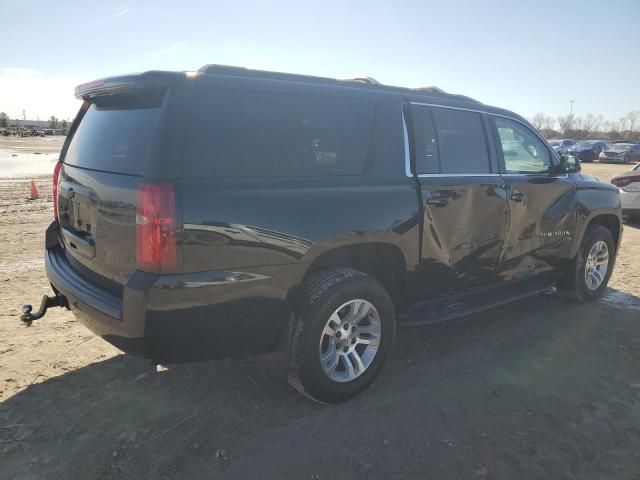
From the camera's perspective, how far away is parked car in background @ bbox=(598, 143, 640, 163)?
112 feet

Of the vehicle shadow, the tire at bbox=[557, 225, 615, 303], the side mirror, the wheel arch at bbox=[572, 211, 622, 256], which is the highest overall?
the side mirror

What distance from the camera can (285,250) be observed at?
2.76 metres

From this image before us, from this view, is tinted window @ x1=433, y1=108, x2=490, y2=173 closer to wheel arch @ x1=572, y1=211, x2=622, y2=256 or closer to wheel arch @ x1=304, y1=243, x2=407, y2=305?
wheel arch @ x1=304, y1=243, x2=407, y2=305

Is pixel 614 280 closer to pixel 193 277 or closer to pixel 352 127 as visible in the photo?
pixel 352 127

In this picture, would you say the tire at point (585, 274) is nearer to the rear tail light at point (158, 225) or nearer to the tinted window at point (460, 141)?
the tinted window at point (460, 141)

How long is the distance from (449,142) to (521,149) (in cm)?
109

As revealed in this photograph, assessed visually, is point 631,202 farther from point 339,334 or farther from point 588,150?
point 588,150

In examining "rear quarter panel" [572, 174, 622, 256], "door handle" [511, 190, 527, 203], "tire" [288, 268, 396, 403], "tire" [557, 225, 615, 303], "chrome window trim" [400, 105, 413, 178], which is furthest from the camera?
"tire" [557, 225, 615, 303]

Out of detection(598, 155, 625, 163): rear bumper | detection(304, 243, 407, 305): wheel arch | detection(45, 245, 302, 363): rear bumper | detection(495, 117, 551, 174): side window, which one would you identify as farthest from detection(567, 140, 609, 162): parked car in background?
detection(45, 245, 302, 363): rear bumper

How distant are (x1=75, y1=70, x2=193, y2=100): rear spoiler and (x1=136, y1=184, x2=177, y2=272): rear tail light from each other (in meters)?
0.57

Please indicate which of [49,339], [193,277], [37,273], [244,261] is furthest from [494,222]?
[37,273]

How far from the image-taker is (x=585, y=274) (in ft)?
17.0

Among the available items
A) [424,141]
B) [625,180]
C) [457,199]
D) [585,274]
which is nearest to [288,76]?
[424,141]

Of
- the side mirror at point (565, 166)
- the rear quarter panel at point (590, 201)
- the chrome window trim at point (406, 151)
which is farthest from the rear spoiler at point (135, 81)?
the rear quarter panel at point (590, 201)
